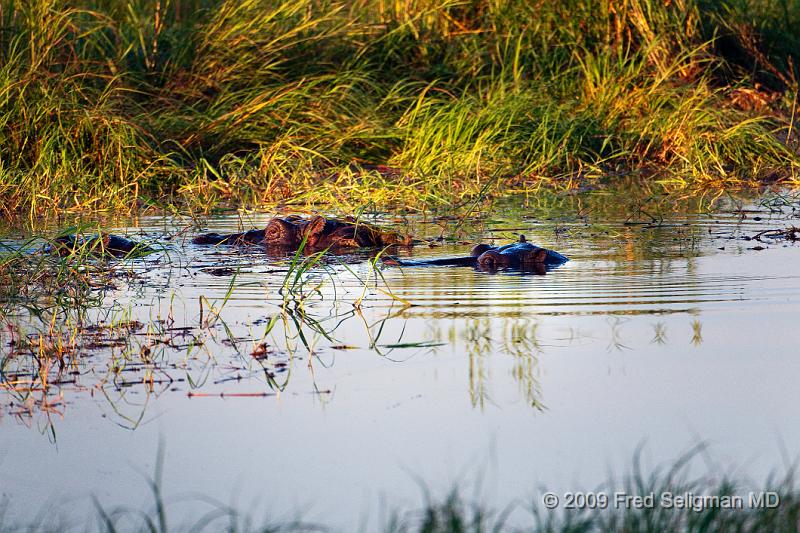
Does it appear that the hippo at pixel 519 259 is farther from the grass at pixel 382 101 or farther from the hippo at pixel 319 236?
the grass at pixel 382 101

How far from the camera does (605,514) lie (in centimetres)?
314

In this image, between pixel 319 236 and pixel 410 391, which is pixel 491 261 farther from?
pixel 410 391

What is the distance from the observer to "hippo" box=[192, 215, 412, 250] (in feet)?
24.9

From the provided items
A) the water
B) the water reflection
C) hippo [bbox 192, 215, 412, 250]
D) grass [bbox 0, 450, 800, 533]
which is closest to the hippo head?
hippo [bbox 192, 215, 412, 250]

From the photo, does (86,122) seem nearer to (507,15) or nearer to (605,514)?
(507,15)

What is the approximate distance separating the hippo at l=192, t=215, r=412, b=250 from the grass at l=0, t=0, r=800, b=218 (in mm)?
1207

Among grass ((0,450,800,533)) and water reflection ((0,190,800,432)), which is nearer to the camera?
grass ((0,450,800,533))

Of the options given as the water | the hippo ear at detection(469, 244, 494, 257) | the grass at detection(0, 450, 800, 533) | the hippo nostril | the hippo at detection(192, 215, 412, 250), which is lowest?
the grass at detection(0, 450, 800, 533)

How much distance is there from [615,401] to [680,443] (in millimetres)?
458

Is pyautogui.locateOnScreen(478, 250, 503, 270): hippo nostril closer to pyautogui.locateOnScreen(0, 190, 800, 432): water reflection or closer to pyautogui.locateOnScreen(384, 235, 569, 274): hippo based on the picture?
pyautogui.locateOnScreen(384, 235, 569, 274): hippo

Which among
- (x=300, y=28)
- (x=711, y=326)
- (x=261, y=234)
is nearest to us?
(x=711, y=326)

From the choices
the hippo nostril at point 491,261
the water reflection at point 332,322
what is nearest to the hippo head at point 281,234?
the water reflection at point 332,322

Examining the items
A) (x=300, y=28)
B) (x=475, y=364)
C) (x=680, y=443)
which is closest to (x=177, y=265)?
(x=475, y=364)

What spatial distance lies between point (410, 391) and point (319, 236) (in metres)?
3.52
